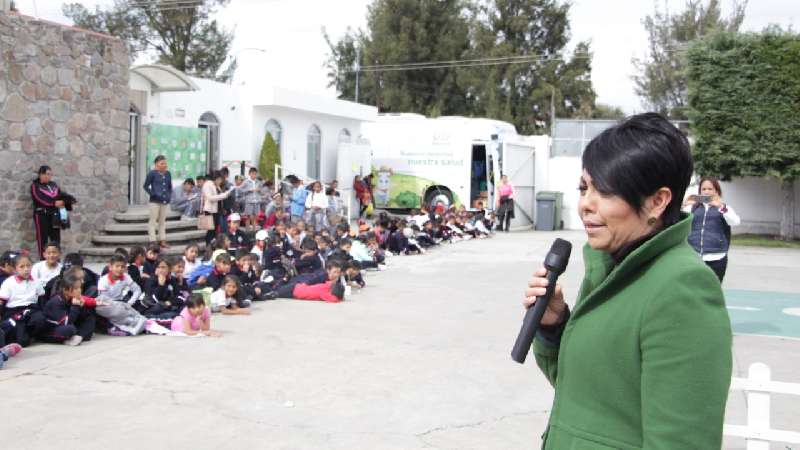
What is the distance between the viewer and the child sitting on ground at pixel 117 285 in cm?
898

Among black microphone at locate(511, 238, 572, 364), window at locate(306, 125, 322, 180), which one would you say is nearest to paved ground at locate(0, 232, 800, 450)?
black microphone at locate(511, 238, 572, 364)

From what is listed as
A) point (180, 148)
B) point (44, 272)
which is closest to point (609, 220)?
point (44, 272)

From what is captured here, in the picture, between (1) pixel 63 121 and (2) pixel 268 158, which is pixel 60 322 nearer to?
(1) pixel 63 121

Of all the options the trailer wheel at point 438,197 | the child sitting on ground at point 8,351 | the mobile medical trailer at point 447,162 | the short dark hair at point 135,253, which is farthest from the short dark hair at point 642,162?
the trailer wheel at point 438,197

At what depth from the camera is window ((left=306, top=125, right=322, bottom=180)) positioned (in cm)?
2527

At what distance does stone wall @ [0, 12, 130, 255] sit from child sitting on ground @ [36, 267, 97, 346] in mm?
5667

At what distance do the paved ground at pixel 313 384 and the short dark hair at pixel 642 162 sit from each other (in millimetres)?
3804

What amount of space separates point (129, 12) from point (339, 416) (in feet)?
137

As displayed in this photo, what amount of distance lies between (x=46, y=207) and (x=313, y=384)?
845 cm

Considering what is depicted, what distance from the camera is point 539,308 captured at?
209 centimetres

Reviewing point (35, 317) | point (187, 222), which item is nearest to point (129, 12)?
point (187, 222)

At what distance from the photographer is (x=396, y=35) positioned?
167 feet

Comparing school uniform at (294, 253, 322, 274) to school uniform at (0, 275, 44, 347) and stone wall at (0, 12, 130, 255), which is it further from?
school uniform at (0, 275, 44, 347)

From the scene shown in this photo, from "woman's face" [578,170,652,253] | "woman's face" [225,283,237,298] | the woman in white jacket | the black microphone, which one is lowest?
"woman's face" [225,283,237,298]
